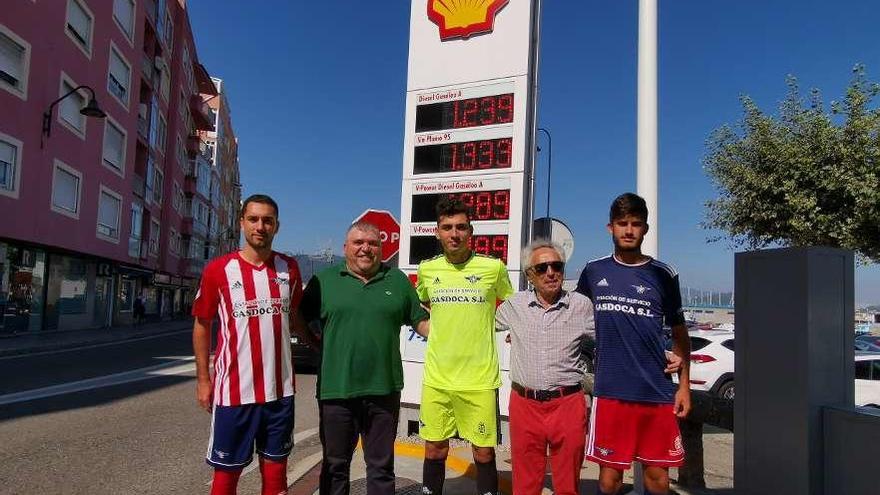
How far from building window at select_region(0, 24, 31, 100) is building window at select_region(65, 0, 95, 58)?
2.76m

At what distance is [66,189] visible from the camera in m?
22.2

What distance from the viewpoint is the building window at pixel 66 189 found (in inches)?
836

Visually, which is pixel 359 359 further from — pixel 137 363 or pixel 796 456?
pixel 137 363

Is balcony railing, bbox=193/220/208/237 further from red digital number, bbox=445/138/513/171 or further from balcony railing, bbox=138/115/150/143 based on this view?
red digital number, bbox=445/138/513/171

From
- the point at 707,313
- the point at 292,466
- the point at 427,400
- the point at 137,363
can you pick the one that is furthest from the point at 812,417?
the point at 707,313

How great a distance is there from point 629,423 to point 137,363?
1360cm

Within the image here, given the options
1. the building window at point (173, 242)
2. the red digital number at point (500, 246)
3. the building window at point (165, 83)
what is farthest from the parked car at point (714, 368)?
the building window at point (173, 242)

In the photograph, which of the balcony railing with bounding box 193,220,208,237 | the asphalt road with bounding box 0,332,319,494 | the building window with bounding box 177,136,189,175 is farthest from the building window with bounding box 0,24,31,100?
the balcony railing with bounding box 193,220,208,237

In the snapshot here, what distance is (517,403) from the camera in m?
3.50

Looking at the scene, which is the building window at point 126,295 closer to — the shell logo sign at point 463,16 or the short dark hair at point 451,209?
the shell logo sign at point 463,16

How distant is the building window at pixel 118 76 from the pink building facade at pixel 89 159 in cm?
5

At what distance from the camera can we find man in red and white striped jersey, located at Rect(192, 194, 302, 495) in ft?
10.7

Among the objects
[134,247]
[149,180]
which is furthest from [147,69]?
[134,247]

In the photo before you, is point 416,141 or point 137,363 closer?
point 416,141
